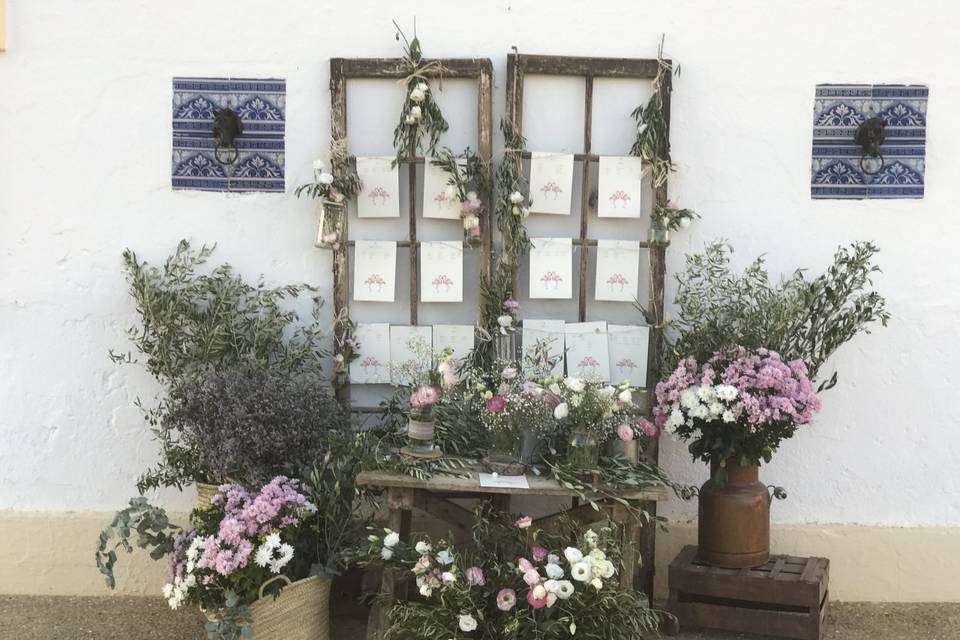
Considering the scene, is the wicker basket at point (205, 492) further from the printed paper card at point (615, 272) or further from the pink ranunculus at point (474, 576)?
the printed paper card at point (615, 272)

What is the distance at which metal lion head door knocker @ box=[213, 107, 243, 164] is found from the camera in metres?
4.54

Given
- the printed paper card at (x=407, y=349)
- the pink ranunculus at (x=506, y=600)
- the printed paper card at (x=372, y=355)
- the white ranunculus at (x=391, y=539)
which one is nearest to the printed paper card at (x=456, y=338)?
the printed paper card at (x=407, y=349)

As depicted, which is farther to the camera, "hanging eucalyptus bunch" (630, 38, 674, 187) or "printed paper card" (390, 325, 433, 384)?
"printed paper card" (390, 325, 433, 384)

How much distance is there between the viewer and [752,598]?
4316mm

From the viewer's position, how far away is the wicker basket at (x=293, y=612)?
3877mm

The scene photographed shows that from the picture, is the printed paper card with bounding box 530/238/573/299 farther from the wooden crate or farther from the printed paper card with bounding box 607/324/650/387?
the wooden crate

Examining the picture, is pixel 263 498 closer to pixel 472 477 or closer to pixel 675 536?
pixel 472 477

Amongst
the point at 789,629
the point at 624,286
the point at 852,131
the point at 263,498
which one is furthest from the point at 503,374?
the point at 852,131

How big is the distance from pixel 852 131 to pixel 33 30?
3.73 m

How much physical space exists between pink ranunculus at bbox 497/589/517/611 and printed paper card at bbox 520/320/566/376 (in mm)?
1172

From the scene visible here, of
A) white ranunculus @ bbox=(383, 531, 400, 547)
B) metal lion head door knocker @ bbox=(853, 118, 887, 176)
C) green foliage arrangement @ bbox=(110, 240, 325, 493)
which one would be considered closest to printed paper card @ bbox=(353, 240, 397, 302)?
green foliage arrangement @ bbox=(110, 240, 325, 493)

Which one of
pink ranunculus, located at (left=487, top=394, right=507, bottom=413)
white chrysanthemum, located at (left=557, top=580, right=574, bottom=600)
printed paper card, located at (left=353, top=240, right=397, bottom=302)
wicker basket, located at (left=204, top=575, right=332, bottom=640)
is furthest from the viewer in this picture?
printed paper card, located at (left=353, top=240, right=397, bottom=302)

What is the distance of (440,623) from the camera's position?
152 inches

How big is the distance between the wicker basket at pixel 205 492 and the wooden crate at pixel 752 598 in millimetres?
1979
